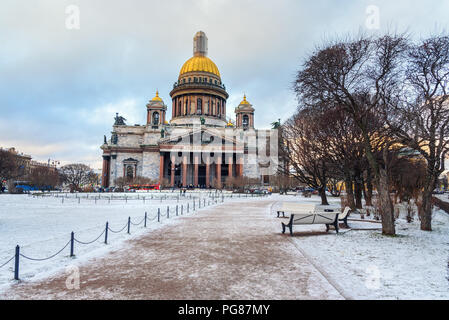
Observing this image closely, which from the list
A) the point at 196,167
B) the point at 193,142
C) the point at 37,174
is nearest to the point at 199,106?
the point at 193,142

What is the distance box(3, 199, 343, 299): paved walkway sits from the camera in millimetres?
5328

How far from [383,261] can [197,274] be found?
16.5 ft

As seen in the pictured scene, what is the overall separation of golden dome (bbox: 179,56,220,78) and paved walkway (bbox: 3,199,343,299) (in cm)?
7575

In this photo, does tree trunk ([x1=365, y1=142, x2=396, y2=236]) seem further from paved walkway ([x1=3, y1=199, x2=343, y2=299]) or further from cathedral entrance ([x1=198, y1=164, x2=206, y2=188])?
cathedral entrance ([x1=198, y1=164, x2=206, y2=188])

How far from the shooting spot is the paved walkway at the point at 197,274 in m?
5.33

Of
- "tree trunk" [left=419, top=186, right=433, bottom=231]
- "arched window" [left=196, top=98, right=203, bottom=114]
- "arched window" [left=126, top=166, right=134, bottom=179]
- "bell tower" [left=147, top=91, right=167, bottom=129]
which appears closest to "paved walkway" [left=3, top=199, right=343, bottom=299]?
"tree trunk" [left=419, top=186, right=433, bottom=231]

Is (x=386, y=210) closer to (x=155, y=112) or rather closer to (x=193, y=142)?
(x=193, y=142)

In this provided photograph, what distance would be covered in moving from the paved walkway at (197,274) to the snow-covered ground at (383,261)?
0.57 metres

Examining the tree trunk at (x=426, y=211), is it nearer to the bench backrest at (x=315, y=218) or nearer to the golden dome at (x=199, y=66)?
the bench backrest at (x=315, y=218)

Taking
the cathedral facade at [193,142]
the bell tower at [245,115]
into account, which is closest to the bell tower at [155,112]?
the cathedral facade at [193,142]

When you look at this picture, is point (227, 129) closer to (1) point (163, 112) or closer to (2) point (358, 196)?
(1) point (163, 112)

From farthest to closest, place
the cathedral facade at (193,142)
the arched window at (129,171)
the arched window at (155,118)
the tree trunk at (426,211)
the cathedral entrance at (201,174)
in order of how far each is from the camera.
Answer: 1. the arched window at (155,118)
2. the cathedral entrance at (201,174)
3. the arched window at (129,171)
4. the cathedral facade at (193,142)
5. the tree trunk at (426,211)

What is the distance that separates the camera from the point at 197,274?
6.48 metres

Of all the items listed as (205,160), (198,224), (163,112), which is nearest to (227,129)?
(205,160)
